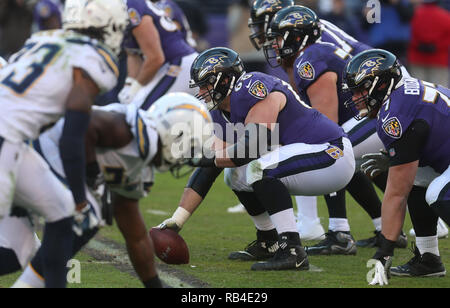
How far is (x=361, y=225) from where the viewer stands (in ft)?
23.1

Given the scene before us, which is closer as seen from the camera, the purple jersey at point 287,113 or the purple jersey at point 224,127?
the purple jersey at point 287,113

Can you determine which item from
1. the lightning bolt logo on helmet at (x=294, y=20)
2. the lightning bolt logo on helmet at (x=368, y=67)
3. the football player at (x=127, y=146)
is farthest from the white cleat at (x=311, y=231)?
the football player at (x=127, y=146)

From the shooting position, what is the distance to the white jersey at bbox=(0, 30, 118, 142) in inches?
144

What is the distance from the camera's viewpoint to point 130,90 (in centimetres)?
759

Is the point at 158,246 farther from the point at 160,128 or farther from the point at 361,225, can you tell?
the point at 361,225

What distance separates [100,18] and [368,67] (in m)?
1.63

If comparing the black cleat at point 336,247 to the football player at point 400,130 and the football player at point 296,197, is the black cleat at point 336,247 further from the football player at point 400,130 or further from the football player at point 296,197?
the football player at point 400,130

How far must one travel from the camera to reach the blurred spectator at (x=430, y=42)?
11836 mm

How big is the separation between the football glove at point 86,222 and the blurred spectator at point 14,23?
8.79 meters

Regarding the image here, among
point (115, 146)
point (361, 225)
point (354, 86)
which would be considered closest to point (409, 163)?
point (354, 86)

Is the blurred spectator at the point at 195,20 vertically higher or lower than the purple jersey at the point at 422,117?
lower

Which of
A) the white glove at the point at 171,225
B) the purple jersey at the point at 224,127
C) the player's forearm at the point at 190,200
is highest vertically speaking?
the purple jersey at the point at 224,127

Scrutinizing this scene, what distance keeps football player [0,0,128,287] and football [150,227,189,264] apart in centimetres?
152

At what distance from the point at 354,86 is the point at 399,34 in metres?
6.95
